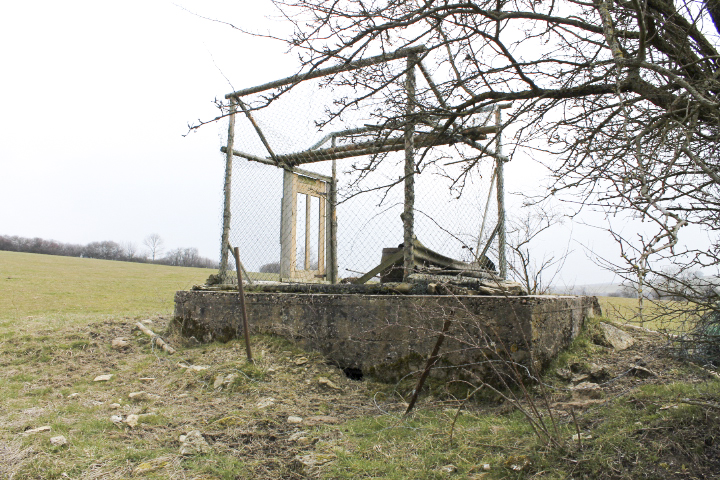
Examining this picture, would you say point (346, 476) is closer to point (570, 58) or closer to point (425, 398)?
point (425, 398)

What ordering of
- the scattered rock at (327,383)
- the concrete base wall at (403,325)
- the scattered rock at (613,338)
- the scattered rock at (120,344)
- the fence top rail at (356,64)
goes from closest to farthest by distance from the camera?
1. the fence top rail at (356,64)
2. the concrete base wall at (403,325)
3. the scattered rock at (327,383)
4. the scattered rock at (613,338)
5. the scattered rock at (120,344)

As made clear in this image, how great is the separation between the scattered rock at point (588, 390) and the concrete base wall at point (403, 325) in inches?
13.0

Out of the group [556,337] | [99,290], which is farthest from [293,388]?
[99,290]

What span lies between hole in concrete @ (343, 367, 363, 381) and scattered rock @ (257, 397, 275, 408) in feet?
2.70

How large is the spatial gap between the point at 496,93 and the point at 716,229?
161cm

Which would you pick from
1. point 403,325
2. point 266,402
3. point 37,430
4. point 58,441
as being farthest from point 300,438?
point 37,430

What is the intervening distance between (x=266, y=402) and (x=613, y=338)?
3.63 meters

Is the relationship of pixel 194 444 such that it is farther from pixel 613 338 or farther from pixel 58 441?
pixel 613 338

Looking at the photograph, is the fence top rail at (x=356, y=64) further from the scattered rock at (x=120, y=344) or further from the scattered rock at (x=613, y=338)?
the scattered rock at (x=120, y=344)

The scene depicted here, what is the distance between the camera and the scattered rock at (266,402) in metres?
3.72

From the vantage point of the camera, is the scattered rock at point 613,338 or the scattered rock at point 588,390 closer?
the scattered rock at point 588,390

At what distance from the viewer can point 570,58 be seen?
11.3 ft

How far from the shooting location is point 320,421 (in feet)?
11.3

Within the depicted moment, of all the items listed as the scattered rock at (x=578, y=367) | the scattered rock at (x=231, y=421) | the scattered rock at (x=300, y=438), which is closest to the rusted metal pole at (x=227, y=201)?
the scattered rock at (x=231, y=421)
